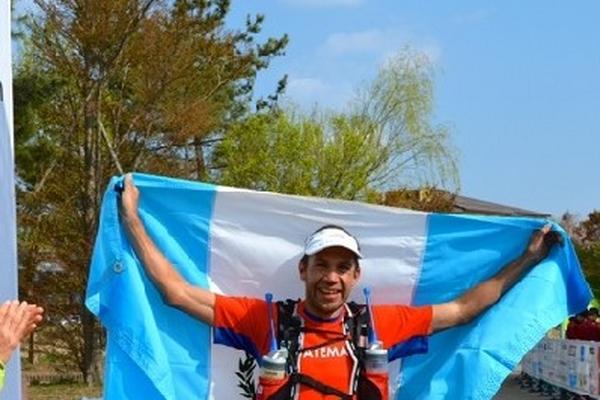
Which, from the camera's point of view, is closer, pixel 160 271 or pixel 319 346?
pixel 319 346

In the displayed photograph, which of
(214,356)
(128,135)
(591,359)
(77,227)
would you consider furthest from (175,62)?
(214,356)

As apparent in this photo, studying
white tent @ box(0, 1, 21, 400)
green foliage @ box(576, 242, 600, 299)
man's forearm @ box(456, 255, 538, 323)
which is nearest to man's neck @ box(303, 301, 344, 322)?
man's forearm @ box(456, 255, 538, 323)

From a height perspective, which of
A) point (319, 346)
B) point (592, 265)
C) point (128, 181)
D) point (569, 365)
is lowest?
point (569, 365)

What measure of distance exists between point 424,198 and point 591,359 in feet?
51.4

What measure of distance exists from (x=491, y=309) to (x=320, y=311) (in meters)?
1.13

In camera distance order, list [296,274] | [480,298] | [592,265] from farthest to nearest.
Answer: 1. [592,265]
2. [296,274]
3. [480,298]

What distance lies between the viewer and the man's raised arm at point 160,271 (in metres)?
5.52

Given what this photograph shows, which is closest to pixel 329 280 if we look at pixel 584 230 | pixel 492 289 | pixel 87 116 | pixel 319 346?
pixel 319 346

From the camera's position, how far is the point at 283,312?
17.7 feet

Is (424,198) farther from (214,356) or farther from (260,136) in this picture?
(214,356)

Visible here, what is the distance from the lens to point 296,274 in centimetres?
606

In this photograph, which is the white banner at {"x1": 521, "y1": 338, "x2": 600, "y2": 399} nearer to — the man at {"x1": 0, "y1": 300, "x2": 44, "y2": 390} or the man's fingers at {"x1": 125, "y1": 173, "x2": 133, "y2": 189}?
the man's fingers at {"x1": 125, "y1": 173, "x2": 133, "y2": 189}

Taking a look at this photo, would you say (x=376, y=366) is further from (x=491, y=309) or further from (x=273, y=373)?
(x=491, y=309)

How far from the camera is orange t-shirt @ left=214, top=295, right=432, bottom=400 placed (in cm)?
521
